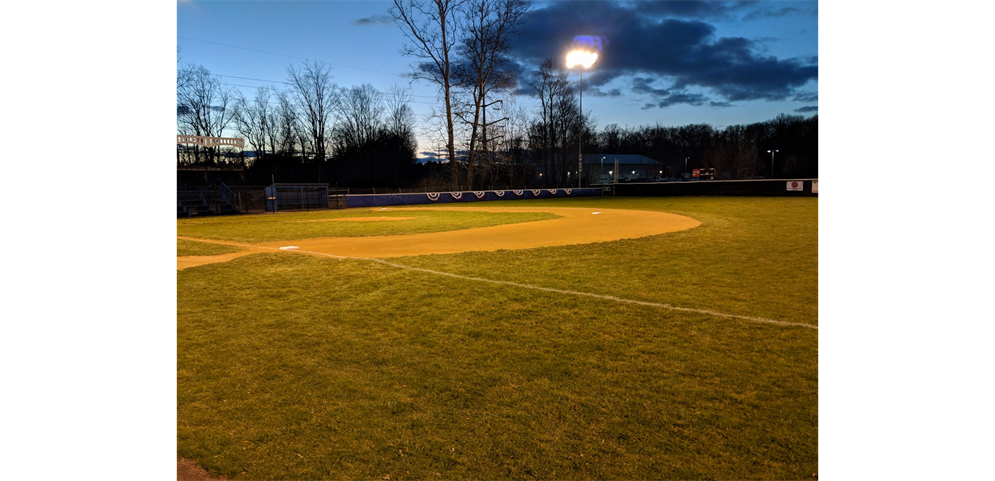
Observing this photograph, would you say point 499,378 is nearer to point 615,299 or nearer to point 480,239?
point 615,299

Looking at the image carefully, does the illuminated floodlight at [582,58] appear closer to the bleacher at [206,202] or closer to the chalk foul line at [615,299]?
the bleacher at [206,202]

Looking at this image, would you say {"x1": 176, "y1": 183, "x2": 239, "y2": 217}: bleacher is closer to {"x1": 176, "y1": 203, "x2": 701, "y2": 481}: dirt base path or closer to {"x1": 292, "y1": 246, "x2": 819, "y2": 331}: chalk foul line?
{"x1": 176, "y1": 203, "x2": 701, "y2": 481}: dirt base path

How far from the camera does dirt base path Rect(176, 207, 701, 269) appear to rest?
11.9 meters

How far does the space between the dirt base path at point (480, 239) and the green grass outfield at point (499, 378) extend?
3511 mm

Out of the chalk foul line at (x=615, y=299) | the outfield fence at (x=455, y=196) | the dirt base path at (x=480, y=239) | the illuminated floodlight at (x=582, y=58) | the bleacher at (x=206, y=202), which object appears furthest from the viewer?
the outfield fence at (x=455, y=196)

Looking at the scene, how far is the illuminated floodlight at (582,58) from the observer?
108 feet

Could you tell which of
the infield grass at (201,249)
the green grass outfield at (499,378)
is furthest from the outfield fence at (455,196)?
the green grass outfield at (499,378)

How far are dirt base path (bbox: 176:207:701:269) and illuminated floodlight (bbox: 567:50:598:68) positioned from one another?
58.4 ft

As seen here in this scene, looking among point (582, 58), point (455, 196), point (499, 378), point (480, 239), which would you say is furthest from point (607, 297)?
point (455, 196)

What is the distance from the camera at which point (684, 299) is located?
685cm

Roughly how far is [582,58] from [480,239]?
2301 centimetres

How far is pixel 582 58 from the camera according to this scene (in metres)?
33.0

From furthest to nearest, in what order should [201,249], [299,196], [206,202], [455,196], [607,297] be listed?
[455,196]
[299,196]
[206,202]
[201,249]
[607,297]
